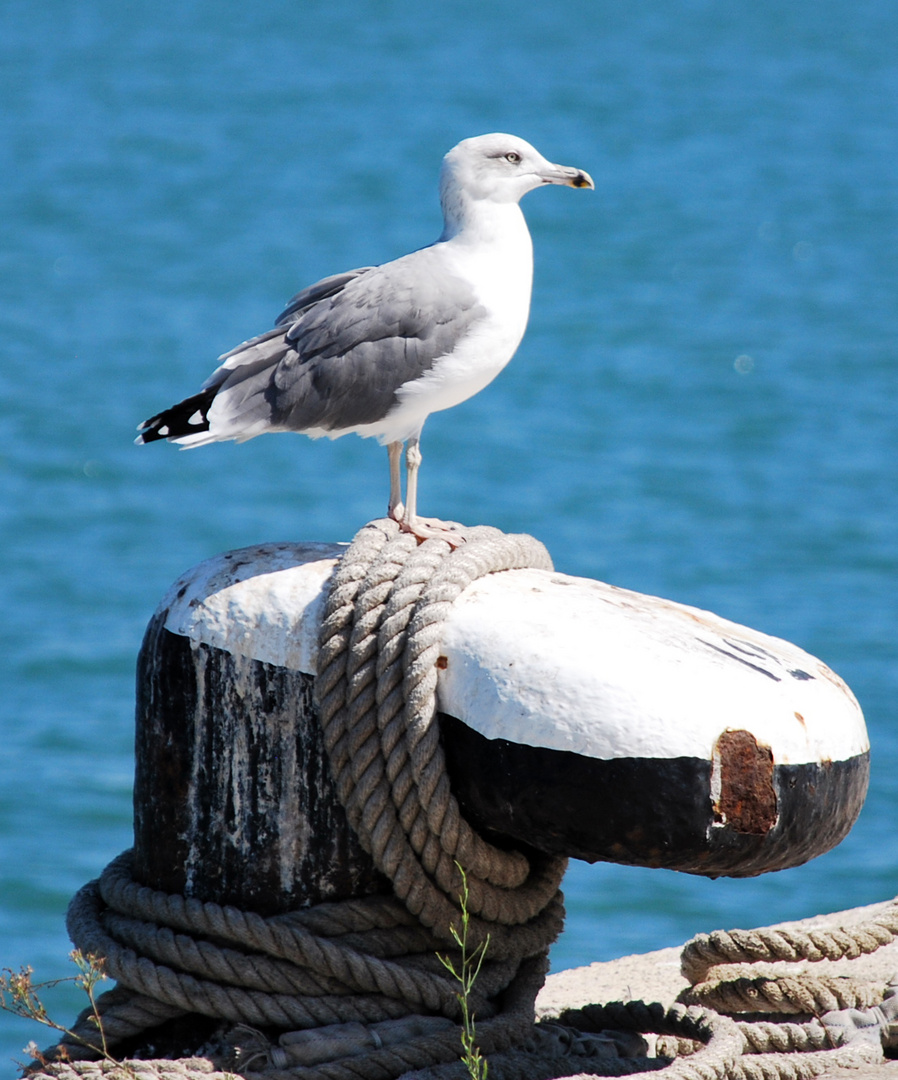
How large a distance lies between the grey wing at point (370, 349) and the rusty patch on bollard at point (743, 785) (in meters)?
1.27

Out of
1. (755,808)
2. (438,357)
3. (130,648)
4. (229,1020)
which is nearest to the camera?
(755,808)

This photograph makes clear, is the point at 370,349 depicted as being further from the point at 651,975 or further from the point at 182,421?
the point at 651,975

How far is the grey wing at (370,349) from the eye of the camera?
358cm

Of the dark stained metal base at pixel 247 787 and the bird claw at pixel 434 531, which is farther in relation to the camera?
the bird claw at pixel 434 531

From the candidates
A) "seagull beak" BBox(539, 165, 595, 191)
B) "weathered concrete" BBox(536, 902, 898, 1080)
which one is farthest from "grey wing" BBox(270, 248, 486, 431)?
"weathered concrete" BBox(536, 902, 898, 1080)

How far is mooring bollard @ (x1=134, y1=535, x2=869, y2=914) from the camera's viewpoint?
2.69m

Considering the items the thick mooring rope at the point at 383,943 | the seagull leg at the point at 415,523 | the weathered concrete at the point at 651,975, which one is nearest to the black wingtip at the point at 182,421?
the seagull leg at the point at 415,523

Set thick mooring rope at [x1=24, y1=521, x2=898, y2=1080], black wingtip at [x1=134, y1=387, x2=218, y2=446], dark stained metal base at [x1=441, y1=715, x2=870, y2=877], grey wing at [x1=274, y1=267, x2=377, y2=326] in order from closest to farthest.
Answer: dark stained metal base at [x1=441, y1=715, x2=870, y2=877]
thick mooring rope at [x1=24, y1=521, x2=898, y2=1080]
black wingtip at [x1=134, y1=387, x2=218, y2=446]
grey wing at [x1=274, y1=267, x2=377, y2=326]

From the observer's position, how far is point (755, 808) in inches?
106

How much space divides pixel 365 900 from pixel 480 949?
23 centimetres

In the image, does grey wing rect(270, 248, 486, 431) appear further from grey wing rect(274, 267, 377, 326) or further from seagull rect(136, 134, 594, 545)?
grey wing rect(274, 267, 377, 326)

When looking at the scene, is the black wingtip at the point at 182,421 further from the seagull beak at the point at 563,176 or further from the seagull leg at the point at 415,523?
the seagull beak at the point at 563,176

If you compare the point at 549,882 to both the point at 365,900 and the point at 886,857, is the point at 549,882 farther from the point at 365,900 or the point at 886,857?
the point at 886,857

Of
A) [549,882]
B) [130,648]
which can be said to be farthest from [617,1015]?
[130,648]
